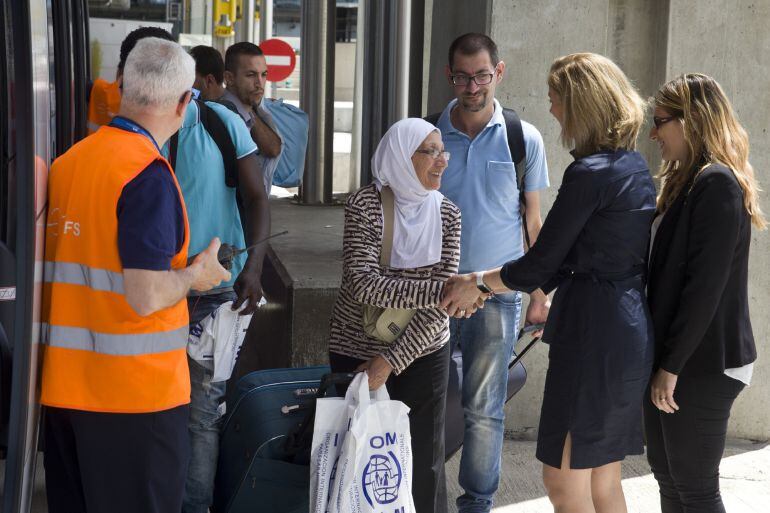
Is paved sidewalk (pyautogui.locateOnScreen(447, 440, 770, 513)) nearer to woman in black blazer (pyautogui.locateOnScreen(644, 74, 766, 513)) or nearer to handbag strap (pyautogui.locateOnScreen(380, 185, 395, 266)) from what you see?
woman in black blazer (pyautogui.locateOnScreen(644, 74, 766, 513))

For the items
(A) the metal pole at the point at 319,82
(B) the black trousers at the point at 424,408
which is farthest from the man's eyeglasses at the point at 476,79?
(A) the metal pole at the point at 319,82

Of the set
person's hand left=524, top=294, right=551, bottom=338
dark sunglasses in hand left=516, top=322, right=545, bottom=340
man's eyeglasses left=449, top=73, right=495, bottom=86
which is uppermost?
man's eyeglasses left=449, top=73, right=495, bottom=86

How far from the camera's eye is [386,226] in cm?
347

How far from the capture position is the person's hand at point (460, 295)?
341cm

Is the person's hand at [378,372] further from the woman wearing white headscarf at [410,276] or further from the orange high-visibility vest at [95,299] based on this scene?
the orange high-visibility vest at [95,299]

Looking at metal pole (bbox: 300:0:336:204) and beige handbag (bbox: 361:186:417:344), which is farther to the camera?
metal pole (bbox: 300:0:336:204)

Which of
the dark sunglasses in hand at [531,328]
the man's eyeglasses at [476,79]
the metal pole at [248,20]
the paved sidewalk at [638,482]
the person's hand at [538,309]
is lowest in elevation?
the paved sidewalk at [638,482]

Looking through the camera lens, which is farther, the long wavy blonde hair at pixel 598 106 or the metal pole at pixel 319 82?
the metal pole at pixel 319 82

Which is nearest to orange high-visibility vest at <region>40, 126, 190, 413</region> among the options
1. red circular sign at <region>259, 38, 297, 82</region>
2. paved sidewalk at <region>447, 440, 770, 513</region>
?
paved sidewalk at <region>447, 440, 770, 513</region>

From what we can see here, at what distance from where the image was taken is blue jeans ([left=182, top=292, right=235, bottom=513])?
3707mm

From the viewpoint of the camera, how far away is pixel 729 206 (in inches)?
122

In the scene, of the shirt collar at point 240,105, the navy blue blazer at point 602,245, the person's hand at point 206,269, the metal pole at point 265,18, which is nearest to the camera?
the person's hand at point 206,269

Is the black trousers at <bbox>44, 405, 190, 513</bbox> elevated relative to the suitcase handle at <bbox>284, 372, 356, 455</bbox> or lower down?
elevated

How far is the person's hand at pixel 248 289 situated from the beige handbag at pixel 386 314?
465 mm
